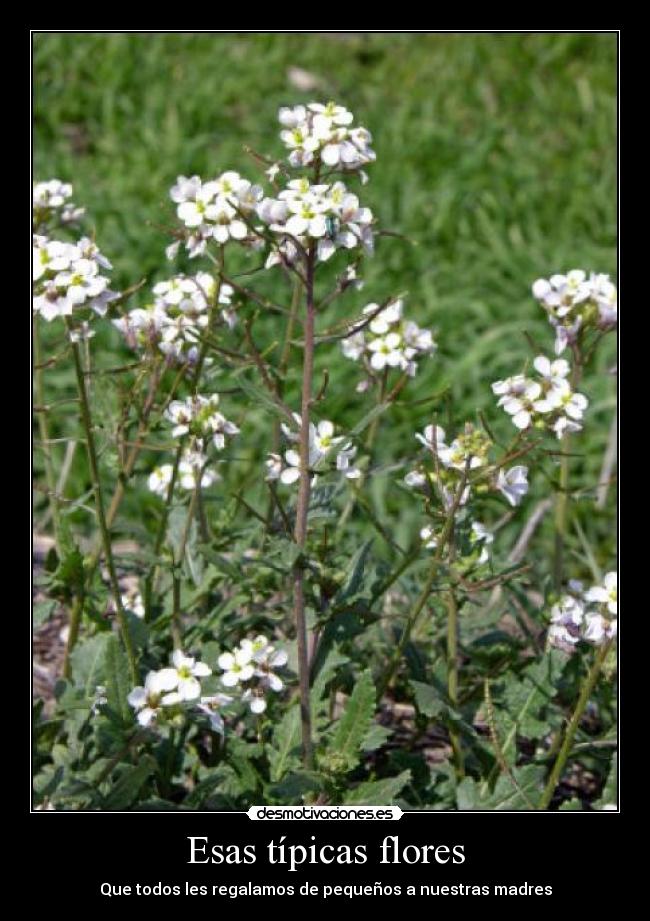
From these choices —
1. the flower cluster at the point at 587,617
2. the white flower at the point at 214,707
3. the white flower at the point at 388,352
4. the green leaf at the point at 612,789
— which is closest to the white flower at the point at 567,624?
the flower cluster at the point at 587,617

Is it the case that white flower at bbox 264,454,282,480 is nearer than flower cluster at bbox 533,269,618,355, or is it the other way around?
white flower at bbox 264,454,282,480

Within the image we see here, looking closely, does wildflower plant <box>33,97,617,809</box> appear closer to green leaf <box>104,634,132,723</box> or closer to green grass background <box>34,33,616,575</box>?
green leaf <box>104,634,132,723</box>

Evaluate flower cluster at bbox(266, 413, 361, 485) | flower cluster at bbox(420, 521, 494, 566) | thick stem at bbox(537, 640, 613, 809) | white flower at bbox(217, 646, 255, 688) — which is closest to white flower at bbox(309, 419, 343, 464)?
flower cluster at bbox(266, 413, 361, 485)

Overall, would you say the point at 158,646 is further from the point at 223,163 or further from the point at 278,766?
the point at 223,163

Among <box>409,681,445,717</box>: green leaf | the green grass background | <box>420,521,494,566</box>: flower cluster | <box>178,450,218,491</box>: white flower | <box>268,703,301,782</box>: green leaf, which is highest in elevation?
the green grass background

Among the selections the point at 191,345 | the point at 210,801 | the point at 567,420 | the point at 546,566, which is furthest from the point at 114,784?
the point at 546,566

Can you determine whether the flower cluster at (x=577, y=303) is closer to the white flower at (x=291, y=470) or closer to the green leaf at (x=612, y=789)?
the white flower at (x=291, y=470)

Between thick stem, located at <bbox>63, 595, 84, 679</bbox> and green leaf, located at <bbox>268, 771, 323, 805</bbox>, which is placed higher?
thick stem, located at <bbox>63, 595, 84, 679</bbox>

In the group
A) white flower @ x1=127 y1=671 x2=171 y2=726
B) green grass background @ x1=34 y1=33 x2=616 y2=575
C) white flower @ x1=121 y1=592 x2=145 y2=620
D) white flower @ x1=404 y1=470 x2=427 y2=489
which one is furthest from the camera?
green grass background @ x1=34 y1=33 x2=616 y2=575
